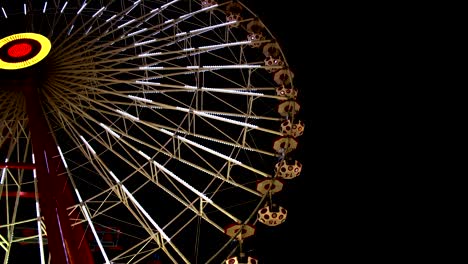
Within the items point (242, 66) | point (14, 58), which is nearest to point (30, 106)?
point (14, 58)

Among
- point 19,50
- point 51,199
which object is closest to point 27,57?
point 19,50

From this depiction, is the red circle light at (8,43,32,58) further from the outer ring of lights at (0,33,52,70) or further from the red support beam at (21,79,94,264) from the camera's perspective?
the red support beam at (21,79,94,264)

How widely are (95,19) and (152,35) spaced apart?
6.31 ft

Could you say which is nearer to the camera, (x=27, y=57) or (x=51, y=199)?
(x=51, y=199)

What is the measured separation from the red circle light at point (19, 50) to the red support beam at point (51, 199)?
68.5 inches

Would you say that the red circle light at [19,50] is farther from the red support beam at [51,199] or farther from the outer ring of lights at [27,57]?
the red support beam at [51,199]

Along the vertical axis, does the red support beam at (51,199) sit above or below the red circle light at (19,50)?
below

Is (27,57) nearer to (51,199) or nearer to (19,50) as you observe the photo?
(19,50)

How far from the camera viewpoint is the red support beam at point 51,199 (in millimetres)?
12023

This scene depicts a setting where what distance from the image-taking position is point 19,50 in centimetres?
1781

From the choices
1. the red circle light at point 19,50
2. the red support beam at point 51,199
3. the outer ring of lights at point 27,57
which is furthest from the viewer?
the red circle light at point 19,50

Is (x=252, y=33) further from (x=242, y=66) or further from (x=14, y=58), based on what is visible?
(x=14, y=58)

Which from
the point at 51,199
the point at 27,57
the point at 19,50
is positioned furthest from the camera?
the point at 19,50

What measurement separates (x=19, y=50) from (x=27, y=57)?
0.76 metres
